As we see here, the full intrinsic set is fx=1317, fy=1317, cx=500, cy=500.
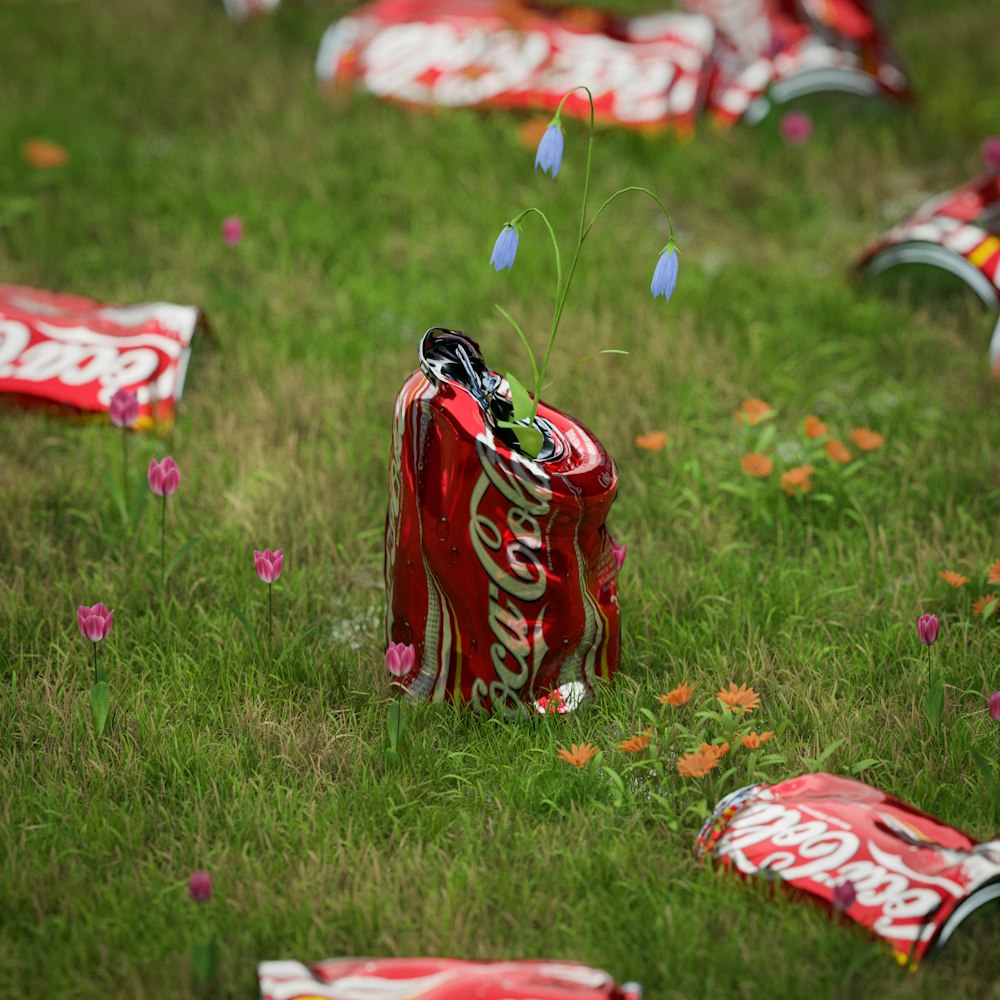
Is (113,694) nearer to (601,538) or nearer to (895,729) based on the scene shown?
(601,538)

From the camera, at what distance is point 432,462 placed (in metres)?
2.11

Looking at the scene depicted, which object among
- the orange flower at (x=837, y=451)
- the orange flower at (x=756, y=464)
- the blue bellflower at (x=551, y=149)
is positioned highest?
the blue bellflower at (x=551, y=149)

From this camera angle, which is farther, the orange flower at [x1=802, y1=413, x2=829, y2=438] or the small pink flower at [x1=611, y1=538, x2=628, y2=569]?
the orange flower at [x1=802, y1=413, x2=829, y2=438]

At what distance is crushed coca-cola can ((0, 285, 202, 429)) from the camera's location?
318 cm

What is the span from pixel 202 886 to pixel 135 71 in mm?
4014

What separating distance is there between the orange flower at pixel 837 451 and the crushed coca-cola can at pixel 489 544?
0.88m

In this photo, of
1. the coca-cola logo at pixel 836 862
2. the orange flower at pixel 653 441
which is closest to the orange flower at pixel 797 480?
the orange flower at pixel 653 441

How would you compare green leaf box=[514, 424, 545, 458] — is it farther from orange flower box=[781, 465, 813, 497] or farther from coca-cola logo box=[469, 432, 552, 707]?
orange flower box=[781, 465, 813, 497]

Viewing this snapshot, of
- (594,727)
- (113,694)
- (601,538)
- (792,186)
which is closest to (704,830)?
(594,727)

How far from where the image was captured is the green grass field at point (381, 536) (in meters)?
1.91

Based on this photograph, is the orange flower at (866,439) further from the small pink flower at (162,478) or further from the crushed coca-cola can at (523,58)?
the crushed coca-cola can at (523,58)

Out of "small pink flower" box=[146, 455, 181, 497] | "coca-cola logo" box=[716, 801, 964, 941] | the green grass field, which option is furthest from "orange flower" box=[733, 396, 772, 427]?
"small pink flower" box=[146, 455, 181, 497]

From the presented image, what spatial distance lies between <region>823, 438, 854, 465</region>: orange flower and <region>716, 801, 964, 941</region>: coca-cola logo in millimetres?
1155

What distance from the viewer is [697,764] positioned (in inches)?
82.3
